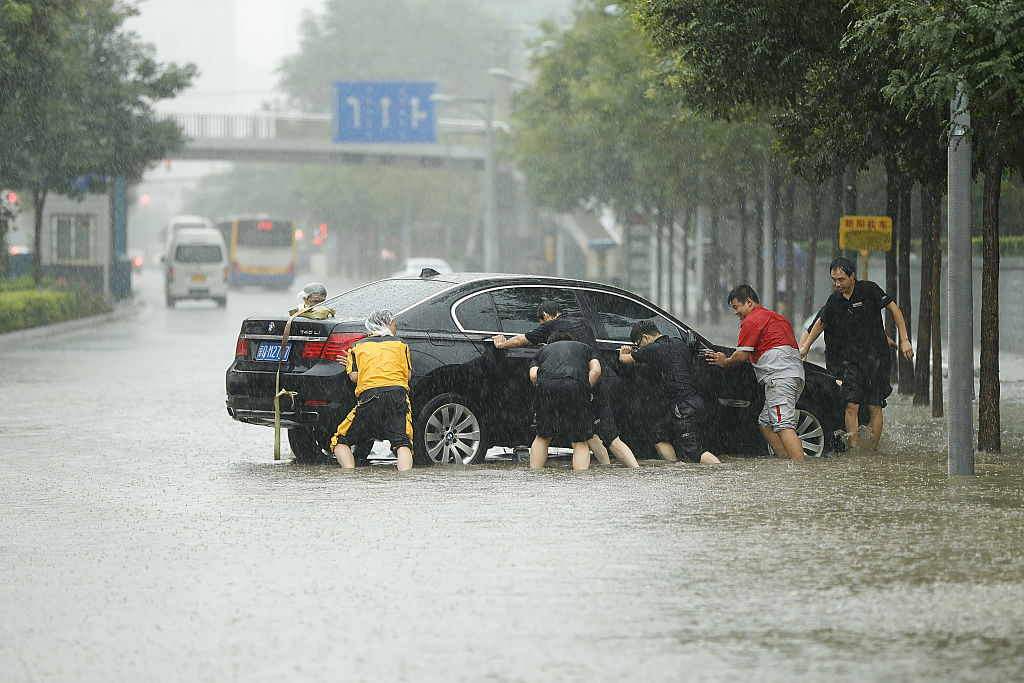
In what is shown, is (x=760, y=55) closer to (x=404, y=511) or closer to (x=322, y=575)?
(x=404, y=511)

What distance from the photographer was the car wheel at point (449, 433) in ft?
39.6

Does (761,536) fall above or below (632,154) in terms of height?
below

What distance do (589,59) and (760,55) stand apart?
98.5 feet

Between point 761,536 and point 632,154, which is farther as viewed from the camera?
point 632,154

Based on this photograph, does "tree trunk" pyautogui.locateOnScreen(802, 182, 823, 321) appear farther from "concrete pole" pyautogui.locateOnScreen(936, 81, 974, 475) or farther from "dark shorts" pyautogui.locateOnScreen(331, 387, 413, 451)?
"dark shorts" pyautogui.locateOnScreen(331, 387, 413, 451)

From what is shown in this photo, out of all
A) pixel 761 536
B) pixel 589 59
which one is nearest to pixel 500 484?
pixel 761 536

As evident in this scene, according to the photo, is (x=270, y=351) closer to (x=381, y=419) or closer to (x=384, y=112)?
(x=381, y=419)

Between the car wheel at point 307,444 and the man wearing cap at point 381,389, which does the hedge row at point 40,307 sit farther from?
the man wearing cap at point 381,389

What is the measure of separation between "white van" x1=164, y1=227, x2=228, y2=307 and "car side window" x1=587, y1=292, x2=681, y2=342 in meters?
42.8

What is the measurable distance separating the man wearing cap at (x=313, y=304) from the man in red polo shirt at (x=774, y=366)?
2.89 metres

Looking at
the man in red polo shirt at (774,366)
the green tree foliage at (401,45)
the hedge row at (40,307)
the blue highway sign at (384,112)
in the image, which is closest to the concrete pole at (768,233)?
the hedge row at (40,307)

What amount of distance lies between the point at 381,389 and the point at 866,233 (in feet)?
35.1

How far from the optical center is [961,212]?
11.7 m

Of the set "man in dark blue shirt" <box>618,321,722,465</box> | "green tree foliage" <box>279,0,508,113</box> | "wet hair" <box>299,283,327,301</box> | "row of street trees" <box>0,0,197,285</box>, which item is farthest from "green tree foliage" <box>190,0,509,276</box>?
"man in dark blue shirt" <box>618,321,722,465</box>
